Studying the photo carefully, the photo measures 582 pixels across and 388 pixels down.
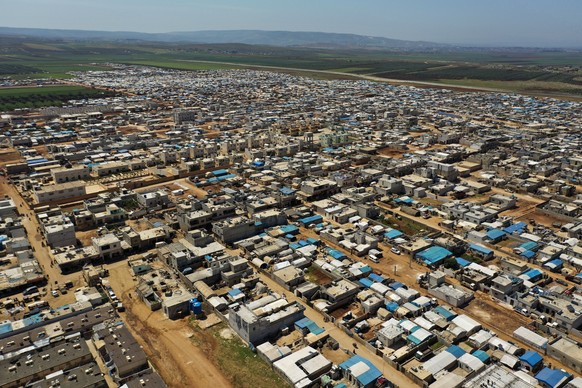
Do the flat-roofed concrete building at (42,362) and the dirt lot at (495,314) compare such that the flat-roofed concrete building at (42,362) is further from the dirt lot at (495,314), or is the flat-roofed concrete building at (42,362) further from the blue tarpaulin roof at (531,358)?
the dirt lot at (495,314)

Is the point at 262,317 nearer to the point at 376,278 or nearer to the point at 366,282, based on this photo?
the point at 366,282

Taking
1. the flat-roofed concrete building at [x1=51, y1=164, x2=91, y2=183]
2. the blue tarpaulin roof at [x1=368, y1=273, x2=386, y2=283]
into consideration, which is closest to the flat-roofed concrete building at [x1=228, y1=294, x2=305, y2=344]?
the blue tarpaulin roof at [x1=368, y1=273, x2=386, y2=283]

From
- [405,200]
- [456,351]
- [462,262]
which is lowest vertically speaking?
[456,351]

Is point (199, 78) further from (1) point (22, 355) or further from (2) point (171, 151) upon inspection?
(1) point (22, 355)

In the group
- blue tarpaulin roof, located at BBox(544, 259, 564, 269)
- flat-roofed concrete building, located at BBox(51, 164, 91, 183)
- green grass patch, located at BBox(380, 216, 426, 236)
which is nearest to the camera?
blue tarpaulin roof, located at BBox(544, 259, 564, 269)

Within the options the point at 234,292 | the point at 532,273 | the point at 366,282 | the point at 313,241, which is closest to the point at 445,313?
the point at 366,282

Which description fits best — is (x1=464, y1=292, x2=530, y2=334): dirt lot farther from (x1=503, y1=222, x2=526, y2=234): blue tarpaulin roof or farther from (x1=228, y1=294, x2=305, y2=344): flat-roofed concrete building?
(x1=228, y1=294, x2=305, y2=344): flat-roofed concrete building
